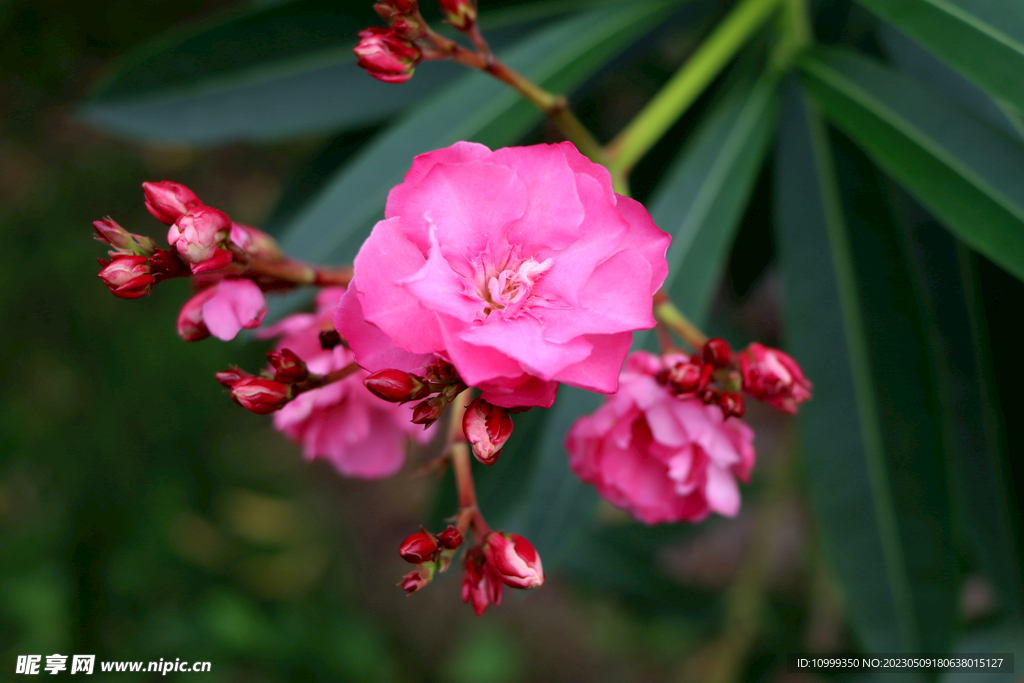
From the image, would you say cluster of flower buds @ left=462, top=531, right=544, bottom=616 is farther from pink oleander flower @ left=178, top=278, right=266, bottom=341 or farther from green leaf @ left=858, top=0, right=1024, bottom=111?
green leaf @ left=858, top=0, right=1024, bottom=111

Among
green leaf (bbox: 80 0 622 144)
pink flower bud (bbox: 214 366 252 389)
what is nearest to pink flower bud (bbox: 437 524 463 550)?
A: pink flower bud (bbox: 214 366 252 389)

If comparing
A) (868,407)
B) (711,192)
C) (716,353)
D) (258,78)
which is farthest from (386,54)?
(868,407)

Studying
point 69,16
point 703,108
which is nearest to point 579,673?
point 703,108

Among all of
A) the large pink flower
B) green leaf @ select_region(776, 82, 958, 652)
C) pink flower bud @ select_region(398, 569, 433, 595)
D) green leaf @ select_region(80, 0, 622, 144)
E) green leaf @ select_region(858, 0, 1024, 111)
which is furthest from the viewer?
green leaf @ select_region(80, 0, 622, 144)

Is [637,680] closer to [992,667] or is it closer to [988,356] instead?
[992,667]

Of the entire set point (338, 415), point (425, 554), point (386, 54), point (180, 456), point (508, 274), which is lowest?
point (180, 456)

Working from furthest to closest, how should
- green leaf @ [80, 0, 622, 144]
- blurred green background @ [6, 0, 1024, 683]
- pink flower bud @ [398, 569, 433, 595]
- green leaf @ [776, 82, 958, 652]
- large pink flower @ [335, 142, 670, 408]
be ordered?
blurred green background @ [6, 0, 1024, 683] → green leaf @ [80, 0, 622, 144] → green leaf @ [776, 82, 958, 652] → pink flower bud @ [398, 569, 433, 595] → large pink flower @ [335, 142, 670, 408]

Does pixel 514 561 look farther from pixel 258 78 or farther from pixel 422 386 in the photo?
pixel 258 78
